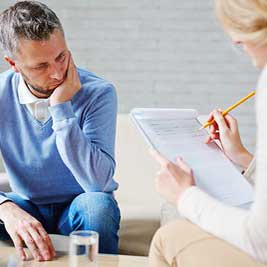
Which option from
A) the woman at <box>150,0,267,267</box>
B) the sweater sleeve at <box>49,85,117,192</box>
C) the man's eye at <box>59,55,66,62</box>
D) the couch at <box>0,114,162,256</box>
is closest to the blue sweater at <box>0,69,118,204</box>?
the sweater sleeve at <box>49,85,117,192</box>

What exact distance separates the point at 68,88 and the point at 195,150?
0.55m

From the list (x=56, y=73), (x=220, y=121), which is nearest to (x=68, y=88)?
(x=56, y=73)

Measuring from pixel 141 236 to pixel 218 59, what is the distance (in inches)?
45.4

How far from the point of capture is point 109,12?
2.93 metres

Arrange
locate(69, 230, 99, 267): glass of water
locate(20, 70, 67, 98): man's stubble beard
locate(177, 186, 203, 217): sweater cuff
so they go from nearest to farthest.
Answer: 1. locate(177, 186, 203, 217): sweater cuff
2. locate(69, 230, 99, 267): glass of water
3. locate(20, 70, 67, 98): man's stubble beard

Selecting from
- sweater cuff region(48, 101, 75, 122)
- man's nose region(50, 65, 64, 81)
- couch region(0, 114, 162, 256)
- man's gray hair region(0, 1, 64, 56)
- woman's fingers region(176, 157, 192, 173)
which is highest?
man's gray hair region(0, 1, 64, 56)

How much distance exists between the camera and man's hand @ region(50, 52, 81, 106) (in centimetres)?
181

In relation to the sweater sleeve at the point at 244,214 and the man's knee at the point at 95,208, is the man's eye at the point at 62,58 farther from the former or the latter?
the sweater sleeve at the point at 244,214

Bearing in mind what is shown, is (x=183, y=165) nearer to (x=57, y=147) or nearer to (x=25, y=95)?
(x=57, y=147)

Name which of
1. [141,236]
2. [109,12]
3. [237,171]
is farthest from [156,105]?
[237,171]

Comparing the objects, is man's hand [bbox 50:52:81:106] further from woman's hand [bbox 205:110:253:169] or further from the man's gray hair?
woman's hand [bbox 205:110:253:169]

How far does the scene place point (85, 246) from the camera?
1476 mm

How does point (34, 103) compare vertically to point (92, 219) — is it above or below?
above

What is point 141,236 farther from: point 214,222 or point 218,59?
point 218,59
